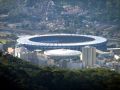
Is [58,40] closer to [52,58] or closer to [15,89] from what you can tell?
[52,58]

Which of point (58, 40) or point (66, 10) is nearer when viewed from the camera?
point (58, 40)

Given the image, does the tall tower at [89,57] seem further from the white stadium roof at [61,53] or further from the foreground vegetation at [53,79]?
the foreground vegetation at [53,79]

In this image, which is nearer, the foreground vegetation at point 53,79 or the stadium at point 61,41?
the foreground vegetation at point 53,79

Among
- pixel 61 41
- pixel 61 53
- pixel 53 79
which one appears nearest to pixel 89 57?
pixel 61 53

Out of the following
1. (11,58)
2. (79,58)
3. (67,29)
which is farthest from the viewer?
(67,29)

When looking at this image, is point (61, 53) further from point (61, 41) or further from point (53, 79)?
point (53, 79)

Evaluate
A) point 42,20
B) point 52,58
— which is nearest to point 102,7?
point 42,20

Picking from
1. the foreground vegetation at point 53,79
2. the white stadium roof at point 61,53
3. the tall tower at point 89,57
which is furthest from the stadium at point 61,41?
the foreground vegetation at point 53,79

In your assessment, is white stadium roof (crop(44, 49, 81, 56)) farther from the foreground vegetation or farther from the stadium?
the foreground vegetation
